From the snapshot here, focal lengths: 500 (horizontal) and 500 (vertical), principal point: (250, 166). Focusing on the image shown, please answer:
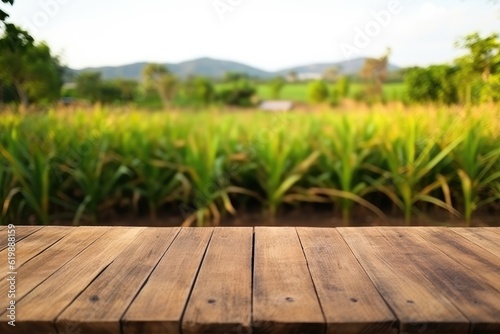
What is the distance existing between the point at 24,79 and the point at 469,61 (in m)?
4.26

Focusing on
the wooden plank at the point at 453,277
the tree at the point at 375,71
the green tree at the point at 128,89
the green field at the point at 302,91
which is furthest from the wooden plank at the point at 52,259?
the tree at the point at 375,71

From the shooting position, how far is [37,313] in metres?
1.04

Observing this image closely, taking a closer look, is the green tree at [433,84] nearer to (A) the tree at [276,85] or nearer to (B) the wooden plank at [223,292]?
(A) the tree at [276,85]

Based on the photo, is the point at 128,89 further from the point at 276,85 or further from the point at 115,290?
the point at 115,290

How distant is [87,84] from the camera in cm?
608

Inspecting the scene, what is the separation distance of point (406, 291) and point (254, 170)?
6.33 feet

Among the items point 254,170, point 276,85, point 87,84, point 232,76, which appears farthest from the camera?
point 276,85

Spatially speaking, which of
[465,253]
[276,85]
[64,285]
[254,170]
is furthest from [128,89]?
[465,253]

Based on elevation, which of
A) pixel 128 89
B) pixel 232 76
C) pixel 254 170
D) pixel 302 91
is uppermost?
pixel 232 76

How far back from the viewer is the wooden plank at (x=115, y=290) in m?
1.00

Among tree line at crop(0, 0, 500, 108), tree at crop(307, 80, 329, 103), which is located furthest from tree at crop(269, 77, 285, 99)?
tree at crop(307, 80, 329, 103)

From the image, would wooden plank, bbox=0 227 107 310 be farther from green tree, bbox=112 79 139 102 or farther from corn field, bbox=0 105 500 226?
green tree, bbox=112 79 139 102

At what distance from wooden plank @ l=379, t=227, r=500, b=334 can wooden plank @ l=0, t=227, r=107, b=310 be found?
0.95 metres

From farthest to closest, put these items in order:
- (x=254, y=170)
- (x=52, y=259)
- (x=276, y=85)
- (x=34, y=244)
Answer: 1. (x=276, y=85)
2. (x=254, y=170)
3. (x=34, y=244)
4. (x=52, y=259)
